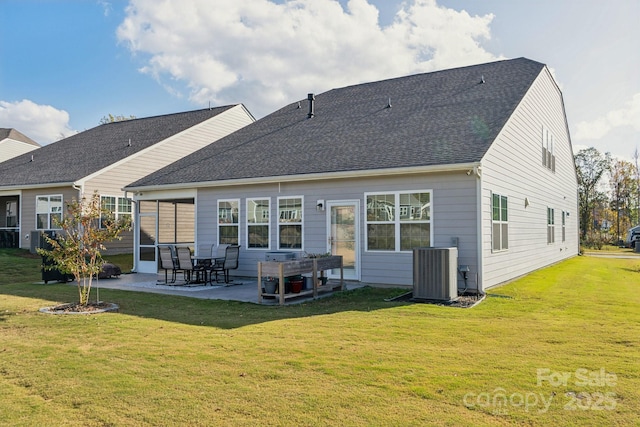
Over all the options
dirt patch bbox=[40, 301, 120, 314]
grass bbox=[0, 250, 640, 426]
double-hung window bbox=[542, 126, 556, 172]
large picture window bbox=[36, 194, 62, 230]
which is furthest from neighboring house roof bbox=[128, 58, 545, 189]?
large picture window bbox=[36, 194, 62, 230]

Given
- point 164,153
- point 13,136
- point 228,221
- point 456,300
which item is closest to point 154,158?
point 164,153

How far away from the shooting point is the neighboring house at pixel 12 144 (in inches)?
1262

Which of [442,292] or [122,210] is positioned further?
[122,210]

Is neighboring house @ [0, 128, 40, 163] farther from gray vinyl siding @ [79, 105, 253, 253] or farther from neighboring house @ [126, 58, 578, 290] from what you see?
neighboring house @ [126, 58, 578, 290]

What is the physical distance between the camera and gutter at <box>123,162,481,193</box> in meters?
9.78

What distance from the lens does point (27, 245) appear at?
20.3 m

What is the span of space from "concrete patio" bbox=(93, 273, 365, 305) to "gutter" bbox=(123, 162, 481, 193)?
8.57 feet

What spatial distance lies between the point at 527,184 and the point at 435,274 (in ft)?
21.1

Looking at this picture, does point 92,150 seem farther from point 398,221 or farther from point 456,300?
point 456,300

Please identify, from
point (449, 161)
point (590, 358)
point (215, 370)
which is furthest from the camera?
point (449, 161)

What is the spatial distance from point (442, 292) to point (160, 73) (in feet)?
69.9

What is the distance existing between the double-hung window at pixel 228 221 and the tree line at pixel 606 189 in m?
36.7

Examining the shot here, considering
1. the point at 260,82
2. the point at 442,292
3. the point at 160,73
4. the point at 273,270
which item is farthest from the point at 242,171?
the point at 260,82

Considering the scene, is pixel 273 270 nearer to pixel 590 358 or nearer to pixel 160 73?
pixel 590 358
